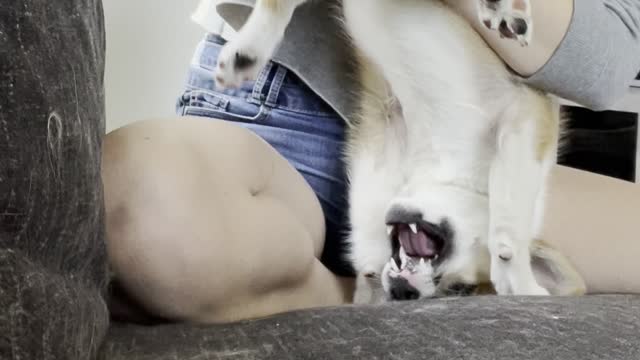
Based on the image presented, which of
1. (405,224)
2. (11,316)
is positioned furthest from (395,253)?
(11,316)

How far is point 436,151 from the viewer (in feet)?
4.02

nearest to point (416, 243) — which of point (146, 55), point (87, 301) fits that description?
point (87, 301)

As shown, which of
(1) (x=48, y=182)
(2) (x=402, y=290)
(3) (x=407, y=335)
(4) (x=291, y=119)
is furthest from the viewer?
(4) (x=291, y=119)

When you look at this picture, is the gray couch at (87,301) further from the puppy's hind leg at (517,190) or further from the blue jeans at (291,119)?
the blue jeans at (291,119)

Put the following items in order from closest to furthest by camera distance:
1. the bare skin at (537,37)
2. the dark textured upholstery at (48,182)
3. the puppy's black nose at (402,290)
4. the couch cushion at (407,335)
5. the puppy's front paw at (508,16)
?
the dark textured upholstery at (48,182) → the couch cushion at (407,335) → the puppy's front paw at (508,16) → the bare skin at (537,37) → the puppy's black nose at (402,290)

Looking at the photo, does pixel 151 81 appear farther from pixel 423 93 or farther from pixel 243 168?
pixel 243 168

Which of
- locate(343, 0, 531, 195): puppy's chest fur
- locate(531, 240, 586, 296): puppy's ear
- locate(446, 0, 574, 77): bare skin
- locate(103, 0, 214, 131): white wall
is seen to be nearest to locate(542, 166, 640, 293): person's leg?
locate(531, 240, 586, 296): puppy's ear

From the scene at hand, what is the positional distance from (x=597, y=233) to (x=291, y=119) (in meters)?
0.51

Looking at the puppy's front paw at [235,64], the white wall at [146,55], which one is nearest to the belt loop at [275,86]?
the puppy's front paw at [235,64]

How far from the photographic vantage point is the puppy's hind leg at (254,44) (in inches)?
42.9

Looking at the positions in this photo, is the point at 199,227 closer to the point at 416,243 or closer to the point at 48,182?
the point at 48,182

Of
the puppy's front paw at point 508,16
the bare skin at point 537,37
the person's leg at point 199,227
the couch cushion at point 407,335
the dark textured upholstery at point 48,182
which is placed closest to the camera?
the dark textured upholstery at point 48,182

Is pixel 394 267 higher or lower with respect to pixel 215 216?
lower

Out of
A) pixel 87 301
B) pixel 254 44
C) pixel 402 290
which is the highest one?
pixel 254 44
